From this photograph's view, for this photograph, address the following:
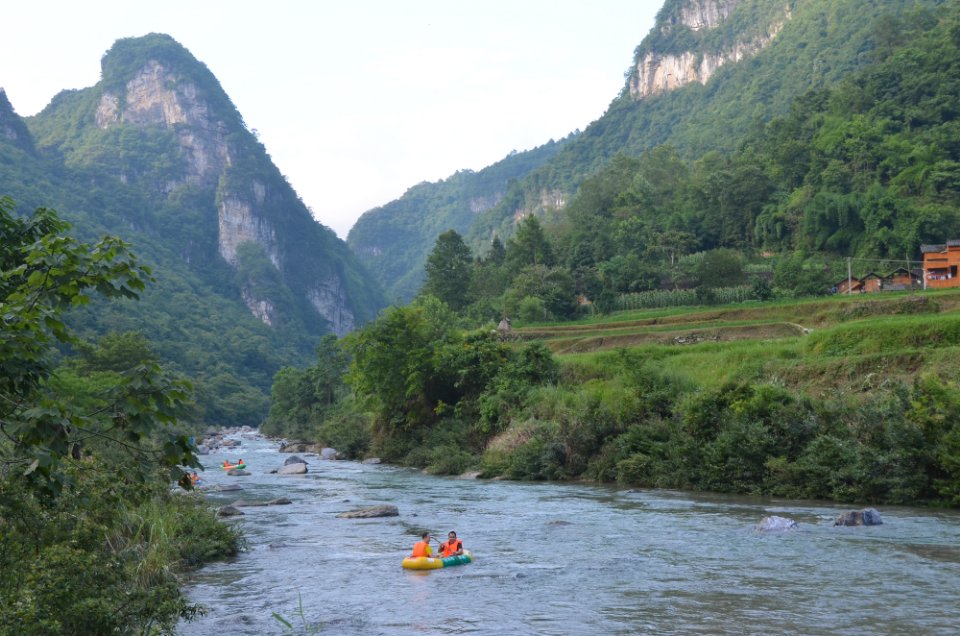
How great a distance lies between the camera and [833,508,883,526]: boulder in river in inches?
798

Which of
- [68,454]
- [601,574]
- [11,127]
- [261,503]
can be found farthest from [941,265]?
[11,127]

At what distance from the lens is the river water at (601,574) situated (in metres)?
12.9

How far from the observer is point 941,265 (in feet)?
191

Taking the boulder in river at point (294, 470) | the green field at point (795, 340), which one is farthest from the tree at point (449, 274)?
the boulder in river at point (294, 470)

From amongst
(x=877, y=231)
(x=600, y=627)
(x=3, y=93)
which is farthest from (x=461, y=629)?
(x=3, y=93)

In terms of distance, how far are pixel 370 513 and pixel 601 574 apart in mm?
10782

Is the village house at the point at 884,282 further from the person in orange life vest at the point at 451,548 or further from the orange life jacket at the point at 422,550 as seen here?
the orange life jacket at the point at 422,550

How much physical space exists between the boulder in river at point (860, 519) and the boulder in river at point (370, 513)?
1231 centimetres

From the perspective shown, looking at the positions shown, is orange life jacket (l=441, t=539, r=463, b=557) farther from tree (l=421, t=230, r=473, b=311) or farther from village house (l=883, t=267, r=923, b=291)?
tree (l=421, t=230, r=473, b=311)

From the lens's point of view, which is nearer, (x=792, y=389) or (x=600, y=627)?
(x=600, y=627)

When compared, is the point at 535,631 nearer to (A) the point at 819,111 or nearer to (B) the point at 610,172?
(A) the point at 819,111

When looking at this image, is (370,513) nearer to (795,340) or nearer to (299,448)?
(795,340)

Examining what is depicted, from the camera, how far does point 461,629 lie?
507 inches

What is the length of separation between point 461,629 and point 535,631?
3.74 ft
